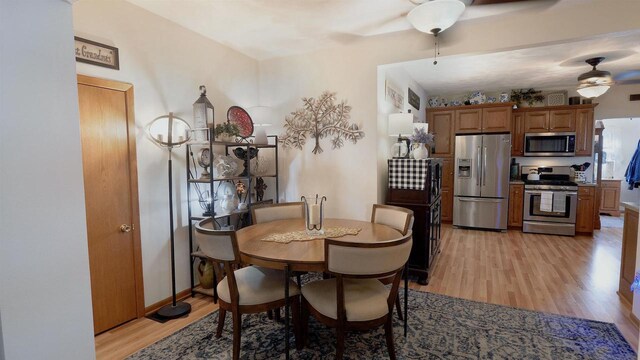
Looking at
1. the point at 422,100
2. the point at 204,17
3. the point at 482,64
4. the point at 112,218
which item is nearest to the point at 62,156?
the point at 112,218

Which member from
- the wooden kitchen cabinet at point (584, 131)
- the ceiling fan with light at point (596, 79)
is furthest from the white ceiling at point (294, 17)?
the wooden kitchen cabinet at point (584, 131)

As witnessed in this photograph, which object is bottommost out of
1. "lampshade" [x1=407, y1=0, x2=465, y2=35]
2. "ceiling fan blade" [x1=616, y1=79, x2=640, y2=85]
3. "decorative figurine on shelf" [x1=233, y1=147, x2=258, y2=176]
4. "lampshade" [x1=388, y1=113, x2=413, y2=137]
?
"decorative figurine on shelf" [x1=233, y1=147, x2=258, y2=176]

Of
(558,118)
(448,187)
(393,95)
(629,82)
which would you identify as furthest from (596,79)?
(393,95)

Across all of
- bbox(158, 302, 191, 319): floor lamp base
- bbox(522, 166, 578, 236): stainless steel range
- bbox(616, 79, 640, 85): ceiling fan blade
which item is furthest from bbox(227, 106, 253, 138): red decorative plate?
bbox(616, 79, 640, 85): ceiling fan blade

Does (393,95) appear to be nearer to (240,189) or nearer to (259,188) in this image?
(259,188)

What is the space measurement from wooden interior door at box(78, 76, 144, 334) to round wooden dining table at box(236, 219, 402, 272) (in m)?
0.99

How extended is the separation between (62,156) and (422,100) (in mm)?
5689

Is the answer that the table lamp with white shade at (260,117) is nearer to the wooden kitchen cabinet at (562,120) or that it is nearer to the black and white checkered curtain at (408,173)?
the black and white checkered curtain at (408,173)

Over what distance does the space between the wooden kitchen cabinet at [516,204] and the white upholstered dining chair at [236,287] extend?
199 inches

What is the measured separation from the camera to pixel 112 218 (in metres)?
2.49

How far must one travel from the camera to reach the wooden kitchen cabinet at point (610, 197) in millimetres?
6922

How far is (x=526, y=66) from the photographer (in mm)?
4355

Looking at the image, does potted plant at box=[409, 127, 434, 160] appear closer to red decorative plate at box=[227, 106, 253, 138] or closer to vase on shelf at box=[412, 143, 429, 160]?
vase on shelf at box=[412, 143, 429, 160]

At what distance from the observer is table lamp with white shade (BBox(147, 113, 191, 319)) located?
2701 mm
